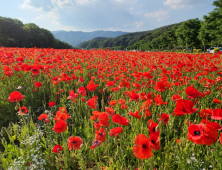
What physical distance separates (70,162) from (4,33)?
49.8 m

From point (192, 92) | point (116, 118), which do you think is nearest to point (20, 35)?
point (116, 118)

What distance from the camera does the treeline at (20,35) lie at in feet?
121

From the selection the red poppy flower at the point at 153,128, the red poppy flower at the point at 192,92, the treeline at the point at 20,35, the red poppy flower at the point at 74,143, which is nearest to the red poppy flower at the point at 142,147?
the red poppy flower at the point at 153,128

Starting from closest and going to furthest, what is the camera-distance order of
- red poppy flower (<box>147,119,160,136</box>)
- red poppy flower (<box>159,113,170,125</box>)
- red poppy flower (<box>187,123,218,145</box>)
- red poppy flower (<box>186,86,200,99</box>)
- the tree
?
1. red poppy flower (<box>187,123,218,145</box>)
2. red poppy flower (<box>147,119,160,136</box>)
3. red poppy flower (<box>186,86,200,99</box>)
4. red poppy flower (<box>159,113,170,125</box>)
5. the tree

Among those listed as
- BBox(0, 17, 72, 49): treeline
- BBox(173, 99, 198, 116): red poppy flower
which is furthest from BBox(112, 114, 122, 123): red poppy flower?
BBox(0, 17, 72, 49): treeline

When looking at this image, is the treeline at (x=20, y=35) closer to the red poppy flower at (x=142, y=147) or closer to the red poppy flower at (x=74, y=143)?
the red poppy flower at (x=74, y=143)

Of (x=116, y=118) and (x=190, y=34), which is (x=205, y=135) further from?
(x=190, y=34)

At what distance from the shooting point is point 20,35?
43.3 m

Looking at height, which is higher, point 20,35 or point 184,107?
point 20,35

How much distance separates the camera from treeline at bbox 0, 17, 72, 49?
121ft

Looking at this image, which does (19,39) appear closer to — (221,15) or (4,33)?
(4,33)

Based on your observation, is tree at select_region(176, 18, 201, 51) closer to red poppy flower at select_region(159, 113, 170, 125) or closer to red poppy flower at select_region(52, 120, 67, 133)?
red poppy flower at select_region(159, 113, 170, 125)

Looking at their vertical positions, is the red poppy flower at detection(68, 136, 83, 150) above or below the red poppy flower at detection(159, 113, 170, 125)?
below

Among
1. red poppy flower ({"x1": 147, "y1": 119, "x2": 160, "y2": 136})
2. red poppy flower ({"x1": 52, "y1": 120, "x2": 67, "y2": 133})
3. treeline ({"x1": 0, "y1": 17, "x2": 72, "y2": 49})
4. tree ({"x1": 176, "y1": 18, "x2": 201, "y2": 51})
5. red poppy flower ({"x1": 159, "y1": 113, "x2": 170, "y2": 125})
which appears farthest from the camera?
treeline ({"x1": 0, "y1": 17, "x2": 72, "y2": 49})
